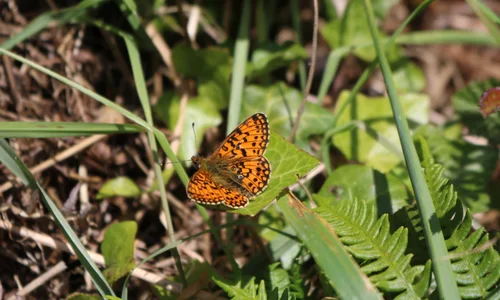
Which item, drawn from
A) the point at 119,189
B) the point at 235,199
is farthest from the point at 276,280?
the point at 119,189

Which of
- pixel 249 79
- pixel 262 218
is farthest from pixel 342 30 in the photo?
pixel 262 218

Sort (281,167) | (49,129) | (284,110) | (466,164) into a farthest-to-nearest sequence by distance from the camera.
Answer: (284,110), (466,164), (281,167), (49,129)

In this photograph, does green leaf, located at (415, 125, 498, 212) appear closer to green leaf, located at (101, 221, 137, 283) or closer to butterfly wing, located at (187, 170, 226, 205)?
butterfly wing, located at (187, 170, 226, 205)

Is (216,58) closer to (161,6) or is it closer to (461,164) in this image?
(161,6)

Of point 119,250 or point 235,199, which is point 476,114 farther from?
point 119,250

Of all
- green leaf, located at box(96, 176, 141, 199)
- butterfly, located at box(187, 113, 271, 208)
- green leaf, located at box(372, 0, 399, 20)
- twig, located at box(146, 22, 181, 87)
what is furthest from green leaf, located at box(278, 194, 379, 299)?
green leaf, located at box(372, 0, 399, 20)

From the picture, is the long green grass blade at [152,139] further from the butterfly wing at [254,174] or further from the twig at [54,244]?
the butterfly wing at [254,174]

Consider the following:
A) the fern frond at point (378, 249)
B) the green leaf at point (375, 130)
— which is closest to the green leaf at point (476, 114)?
the green leaf at point (375, 130)
